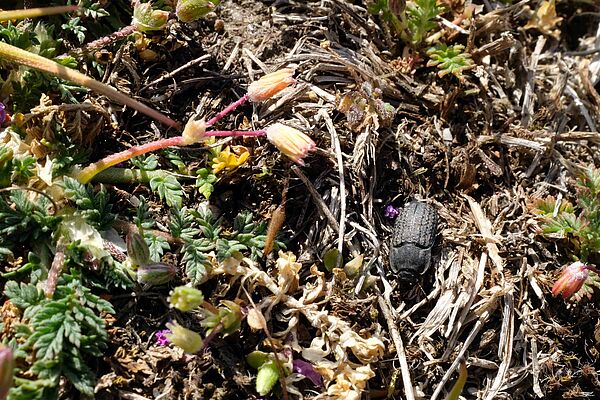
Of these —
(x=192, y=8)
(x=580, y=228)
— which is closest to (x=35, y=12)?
(x=192, y=8)

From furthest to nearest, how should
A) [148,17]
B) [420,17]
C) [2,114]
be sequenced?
[420,17] < [148,17] < [2,114]

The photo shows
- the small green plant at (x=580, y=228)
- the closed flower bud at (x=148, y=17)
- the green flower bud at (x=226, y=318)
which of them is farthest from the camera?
the small green plant at (x=580, y=228)

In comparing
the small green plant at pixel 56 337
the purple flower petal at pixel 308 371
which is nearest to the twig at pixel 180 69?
the small green plant at pixel 56 337

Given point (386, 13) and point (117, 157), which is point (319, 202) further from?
point (386, 13)

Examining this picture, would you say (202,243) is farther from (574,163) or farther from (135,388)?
(574,163)

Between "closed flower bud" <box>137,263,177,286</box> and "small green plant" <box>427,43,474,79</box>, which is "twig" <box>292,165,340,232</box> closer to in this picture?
"closed flower bud" <box>137,263,177,286</box>

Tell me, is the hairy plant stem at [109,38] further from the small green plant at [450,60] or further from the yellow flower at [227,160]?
the small green plant at [450,60]
